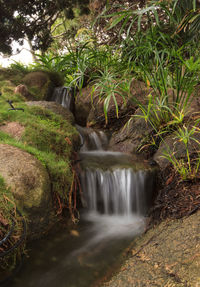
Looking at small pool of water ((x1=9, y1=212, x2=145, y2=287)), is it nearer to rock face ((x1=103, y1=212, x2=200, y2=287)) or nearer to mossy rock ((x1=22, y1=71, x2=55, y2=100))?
rock face ((x1=103, y1=212, x2=200, y2=287))

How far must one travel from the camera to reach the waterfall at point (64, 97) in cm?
569

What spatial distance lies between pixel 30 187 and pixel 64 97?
4.06 meters

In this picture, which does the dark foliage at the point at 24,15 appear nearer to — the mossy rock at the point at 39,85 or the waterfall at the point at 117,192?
the mossy rock at the point at 39,85

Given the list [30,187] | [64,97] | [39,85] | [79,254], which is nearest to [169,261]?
[79,254]

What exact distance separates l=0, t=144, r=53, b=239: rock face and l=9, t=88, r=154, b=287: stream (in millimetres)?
189

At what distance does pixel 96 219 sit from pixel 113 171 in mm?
654

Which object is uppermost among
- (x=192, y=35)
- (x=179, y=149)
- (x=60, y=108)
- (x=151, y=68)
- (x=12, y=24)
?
(x=12, y=24)

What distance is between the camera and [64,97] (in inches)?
229

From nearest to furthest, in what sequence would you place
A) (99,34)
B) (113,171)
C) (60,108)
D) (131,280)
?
(131,280) → (113,171) → (60,108) → (99,34)

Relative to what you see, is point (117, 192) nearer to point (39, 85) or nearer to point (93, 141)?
point (93, 141)

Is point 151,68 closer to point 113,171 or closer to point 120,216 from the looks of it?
point 113,171

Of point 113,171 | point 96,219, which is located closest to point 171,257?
point 96,219

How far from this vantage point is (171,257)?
1.36 meters

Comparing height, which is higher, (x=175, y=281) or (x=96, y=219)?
(x=175, y=281)
